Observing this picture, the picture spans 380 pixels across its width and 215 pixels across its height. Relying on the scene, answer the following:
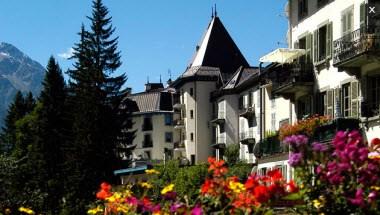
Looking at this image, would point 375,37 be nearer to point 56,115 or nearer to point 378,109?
point 378,109

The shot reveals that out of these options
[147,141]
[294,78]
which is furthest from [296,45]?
[147,141]

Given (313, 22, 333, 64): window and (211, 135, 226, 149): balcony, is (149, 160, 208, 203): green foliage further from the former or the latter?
(313, 22, 333, 64): window

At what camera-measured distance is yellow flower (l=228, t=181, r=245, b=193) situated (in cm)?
700

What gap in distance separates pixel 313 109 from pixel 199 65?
2196 inches

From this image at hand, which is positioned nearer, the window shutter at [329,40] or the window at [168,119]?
the window shutter at [329,40]

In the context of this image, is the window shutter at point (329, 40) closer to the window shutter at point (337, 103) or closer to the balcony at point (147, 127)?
the window shutter at point (337, 103)

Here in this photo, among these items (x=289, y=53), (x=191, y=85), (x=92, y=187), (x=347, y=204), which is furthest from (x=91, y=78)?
(x=347, y=204)

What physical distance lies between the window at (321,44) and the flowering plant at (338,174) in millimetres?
25332

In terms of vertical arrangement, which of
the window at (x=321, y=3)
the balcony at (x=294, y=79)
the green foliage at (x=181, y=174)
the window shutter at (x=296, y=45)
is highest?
the window at (x=321, y=3)

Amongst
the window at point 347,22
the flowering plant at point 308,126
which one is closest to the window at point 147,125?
the flowering plant at point 308,126

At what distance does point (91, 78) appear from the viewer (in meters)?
65.1

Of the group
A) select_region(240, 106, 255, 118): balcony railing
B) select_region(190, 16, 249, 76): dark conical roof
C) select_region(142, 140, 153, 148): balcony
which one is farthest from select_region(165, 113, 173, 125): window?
select_region(240, 106, 255, 118): balcony railing

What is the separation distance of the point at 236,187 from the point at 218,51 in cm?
8392

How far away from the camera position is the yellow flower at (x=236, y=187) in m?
7.00
